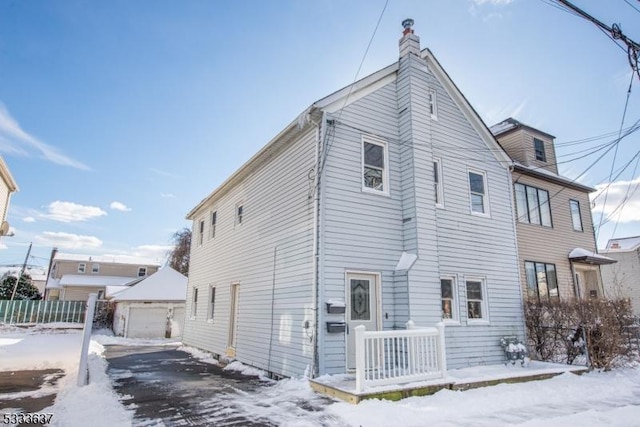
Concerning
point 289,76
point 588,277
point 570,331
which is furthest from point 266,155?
point 588,277

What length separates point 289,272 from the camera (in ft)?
28.4

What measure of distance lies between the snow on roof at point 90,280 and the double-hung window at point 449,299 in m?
34.1

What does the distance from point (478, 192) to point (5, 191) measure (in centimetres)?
1676

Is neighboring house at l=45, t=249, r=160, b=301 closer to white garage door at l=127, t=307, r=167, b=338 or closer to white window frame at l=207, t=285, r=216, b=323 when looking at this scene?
white garage door at l=127, t=307, r=167, b=338

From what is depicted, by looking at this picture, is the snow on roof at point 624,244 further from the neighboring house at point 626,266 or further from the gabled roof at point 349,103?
the gabled roof at point 349,103

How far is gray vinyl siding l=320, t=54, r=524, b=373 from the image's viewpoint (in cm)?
793

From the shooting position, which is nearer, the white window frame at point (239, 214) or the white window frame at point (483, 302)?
the white window frame at point (483, 302)

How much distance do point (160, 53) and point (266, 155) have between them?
15.3 ft

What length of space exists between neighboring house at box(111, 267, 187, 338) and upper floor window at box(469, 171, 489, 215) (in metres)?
16.8

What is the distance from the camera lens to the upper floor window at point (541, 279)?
1230 cm

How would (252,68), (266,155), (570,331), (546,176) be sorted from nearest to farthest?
(570,331) → (266,155) → (252,68) → (546,176)

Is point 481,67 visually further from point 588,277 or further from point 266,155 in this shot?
point 588,277

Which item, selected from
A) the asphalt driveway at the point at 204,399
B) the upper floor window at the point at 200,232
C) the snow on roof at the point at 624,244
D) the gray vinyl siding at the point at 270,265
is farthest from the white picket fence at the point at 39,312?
the snow on roof at the point at 624,244

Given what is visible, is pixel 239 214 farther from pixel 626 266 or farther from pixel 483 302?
pixel 626 266
